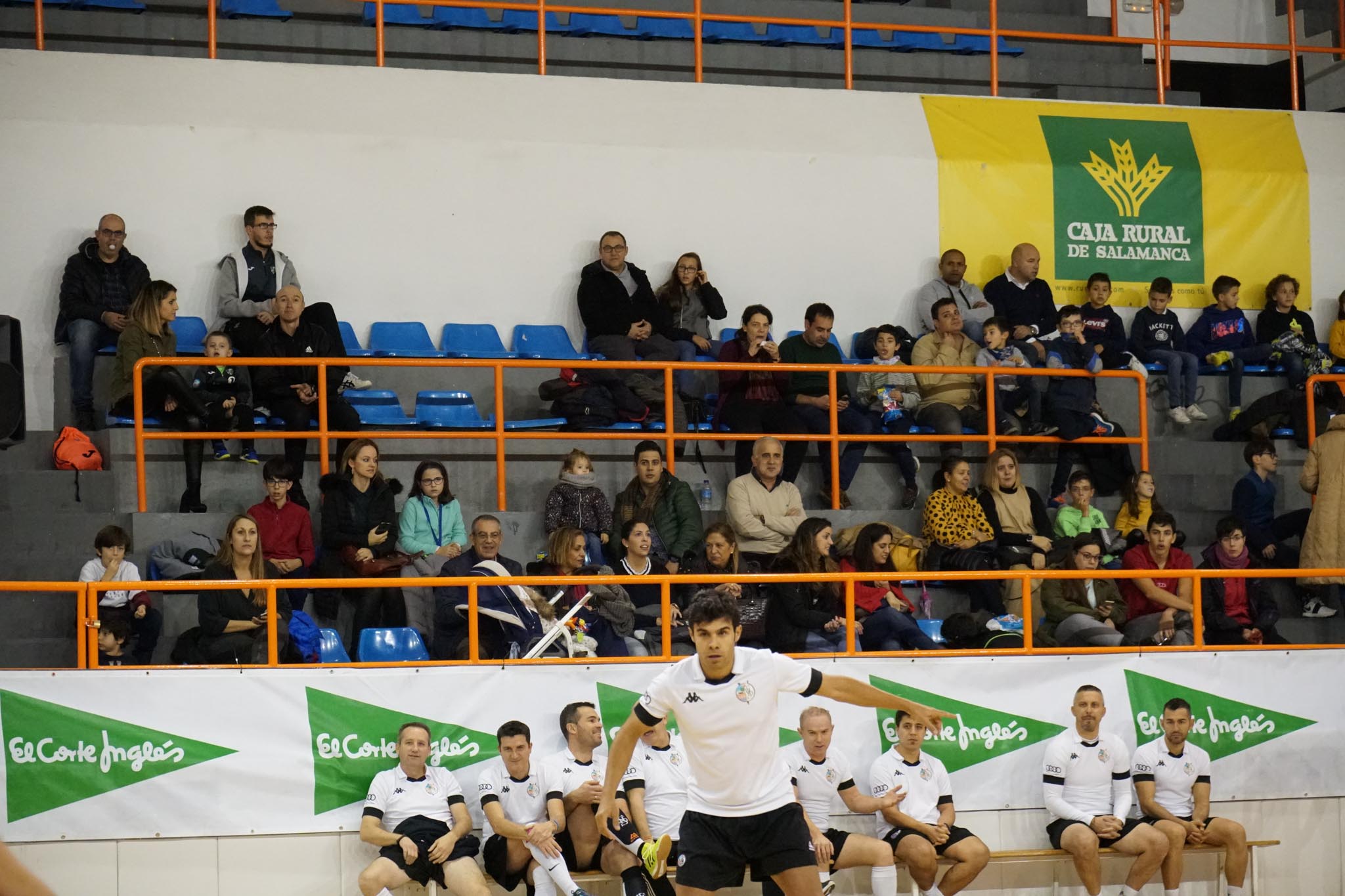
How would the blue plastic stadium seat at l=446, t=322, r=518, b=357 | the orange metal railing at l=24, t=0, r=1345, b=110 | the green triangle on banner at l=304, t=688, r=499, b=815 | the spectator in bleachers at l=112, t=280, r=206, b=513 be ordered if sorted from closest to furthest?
1. the green triangle on banner at l=304, t=688, r=499, b=815
2. the spectator in bleachers at l=112, t=280, r=206, b=513
3. the blue plastic stadium seat at l=446, t=322, r=518, b=357
4. the orange metal railing at l=24, t=0, r=1345, b=110

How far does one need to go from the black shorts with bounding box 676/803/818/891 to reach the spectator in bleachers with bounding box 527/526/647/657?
3030 mm

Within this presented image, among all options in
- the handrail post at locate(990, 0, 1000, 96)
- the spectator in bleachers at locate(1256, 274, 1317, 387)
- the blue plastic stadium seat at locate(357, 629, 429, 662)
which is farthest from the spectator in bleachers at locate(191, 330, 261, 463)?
the spectator in bleachers at locate(1256, 274, 1317, 387)

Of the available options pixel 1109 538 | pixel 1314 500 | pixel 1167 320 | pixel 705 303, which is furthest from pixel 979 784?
pixel 1167 320

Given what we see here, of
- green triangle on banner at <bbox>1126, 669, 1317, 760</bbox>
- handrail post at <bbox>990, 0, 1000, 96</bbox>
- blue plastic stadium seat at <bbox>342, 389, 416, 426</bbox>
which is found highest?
handrail post at <bbox>990, 0, 1000, 96</bbox>

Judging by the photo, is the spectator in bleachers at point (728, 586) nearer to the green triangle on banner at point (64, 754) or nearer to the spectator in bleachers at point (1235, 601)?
the spectator in bleachers at point (1235, 601)

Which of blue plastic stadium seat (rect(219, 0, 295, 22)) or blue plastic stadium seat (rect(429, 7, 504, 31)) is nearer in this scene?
blue plastic stadium seat (rect(219, 0, 295, 22))

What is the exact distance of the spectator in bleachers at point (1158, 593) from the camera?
10.3 m

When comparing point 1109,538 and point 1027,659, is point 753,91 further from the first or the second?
point 1027,659

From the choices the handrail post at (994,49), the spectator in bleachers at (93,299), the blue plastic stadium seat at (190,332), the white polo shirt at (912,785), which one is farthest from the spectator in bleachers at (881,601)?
the spectator in bleachers at (93,299)

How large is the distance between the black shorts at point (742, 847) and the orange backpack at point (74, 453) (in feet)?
20.3

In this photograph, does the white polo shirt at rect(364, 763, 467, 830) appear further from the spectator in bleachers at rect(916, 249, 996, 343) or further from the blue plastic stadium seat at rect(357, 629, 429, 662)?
the spectator in bleachers at rect(916, 249, 996, 343)

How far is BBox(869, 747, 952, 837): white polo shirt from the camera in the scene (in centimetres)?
902

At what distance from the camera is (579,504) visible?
423 inches

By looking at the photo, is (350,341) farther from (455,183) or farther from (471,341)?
(455,183)
